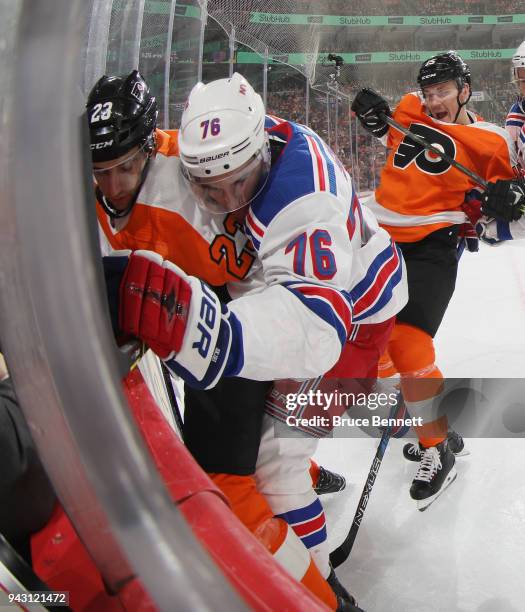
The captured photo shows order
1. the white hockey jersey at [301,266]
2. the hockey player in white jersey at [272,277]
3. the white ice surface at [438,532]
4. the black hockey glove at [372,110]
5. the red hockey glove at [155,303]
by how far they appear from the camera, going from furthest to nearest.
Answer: the black hockey glove at [372,110]
the white ice surface at [438,532]
the white hockey jersey at [301,266]
the hockey player in white jersey at [272,277]
the red hockey glove at [155,303]

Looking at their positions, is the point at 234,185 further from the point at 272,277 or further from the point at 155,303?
the point at 155,303

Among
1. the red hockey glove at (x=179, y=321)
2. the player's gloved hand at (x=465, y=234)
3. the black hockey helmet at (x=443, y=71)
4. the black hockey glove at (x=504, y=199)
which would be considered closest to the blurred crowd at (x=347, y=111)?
the black hockey helmet at (x=443, y=71)

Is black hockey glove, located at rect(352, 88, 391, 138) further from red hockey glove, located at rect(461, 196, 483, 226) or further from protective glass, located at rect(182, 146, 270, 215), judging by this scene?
protective glass, located at rect(182, 146, 270, 215)

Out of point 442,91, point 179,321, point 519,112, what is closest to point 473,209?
point 442,91

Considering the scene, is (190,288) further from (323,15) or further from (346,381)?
(323,15)

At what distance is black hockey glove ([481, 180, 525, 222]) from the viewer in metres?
2.40

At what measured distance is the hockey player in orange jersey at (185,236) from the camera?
1366mm

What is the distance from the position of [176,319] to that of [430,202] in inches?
72.4

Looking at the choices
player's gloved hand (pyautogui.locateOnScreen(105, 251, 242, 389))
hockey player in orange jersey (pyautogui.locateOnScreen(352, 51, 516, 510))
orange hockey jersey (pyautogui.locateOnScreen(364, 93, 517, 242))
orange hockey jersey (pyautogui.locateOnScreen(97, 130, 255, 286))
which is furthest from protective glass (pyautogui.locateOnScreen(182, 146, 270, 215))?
orange hockey jersey (pyautogui.locateOnScreen(364, 93, 517, 242))

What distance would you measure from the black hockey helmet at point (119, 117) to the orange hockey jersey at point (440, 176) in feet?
4.26

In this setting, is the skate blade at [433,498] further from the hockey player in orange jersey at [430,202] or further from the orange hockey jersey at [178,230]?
the orange hockey jersey at [178,230]

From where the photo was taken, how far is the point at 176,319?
3.04 ft

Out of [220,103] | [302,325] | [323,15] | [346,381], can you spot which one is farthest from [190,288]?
[323,15]

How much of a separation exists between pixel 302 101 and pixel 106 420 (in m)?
6.83
